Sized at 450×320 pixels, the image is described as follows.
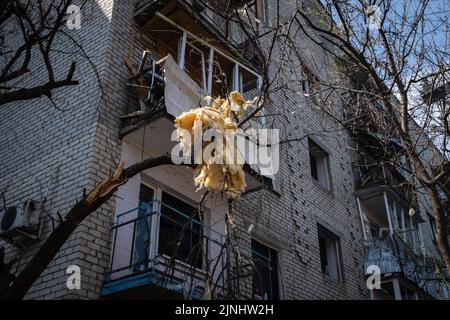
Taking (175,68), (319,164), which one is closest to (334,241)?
(319,164)

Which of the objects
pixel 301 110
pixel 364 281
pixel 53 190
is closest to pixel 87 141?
pixel 53 190

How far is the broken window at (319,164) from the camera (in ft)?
45.2

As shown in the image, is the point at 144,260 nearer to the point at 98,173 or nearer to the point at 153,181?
the point at 98,173

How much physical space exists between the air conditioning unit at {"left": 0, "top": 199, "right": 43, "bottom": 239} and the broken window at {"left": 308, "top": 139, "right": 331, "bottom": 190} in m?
8.70

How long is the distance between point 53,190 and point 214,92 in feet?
13.8

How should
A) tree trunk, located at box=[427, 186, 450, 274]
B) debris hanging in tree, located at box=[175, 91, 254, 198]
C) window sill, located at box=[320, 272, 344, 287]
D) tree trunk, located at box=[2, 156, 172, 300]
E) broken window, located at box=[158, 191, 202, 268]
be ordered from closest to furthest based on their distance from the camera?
tree trunk, located at box=[2, 156, 172, 300] → debris hanging in tree, located at box=[175, 91, 254, 198] → tree trunk, located at box=[427, 186, 450, 274] → broken window, located at box=[158, 191, 202, 268] → window sill, located at box=[320, 272, 344, 287]

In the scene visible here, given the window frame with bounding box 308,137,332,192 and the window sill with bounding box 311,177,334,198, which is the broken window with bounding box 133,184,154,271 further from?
the window frame with bounding box 308,137,332,192

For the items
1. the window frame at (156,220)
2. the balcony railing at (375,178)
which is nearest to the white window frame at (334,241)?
the balcony railing at (375,178)

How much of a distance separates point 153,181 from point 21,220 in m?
2.07

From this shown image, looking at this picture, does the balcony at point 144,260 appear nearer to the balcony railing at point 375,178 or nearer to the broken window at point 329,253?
the broken window at point 329,253

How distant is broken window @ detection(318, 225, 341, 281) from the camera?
12070mm

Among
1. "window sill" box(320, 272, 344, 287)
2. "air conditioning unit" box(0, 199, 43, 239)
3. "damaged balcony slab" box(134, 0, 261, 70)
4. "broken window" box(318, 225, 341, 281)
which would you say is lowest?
"air conditioning unit" box(0, 199, 43, 239)

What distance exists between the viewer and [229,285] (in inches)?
137

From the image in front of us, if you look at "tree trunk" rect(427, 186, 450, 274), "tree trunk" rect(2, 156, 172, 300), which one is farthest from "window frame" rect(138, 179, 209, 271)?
"tree trunk" rect(427, 186, 450, 274)
